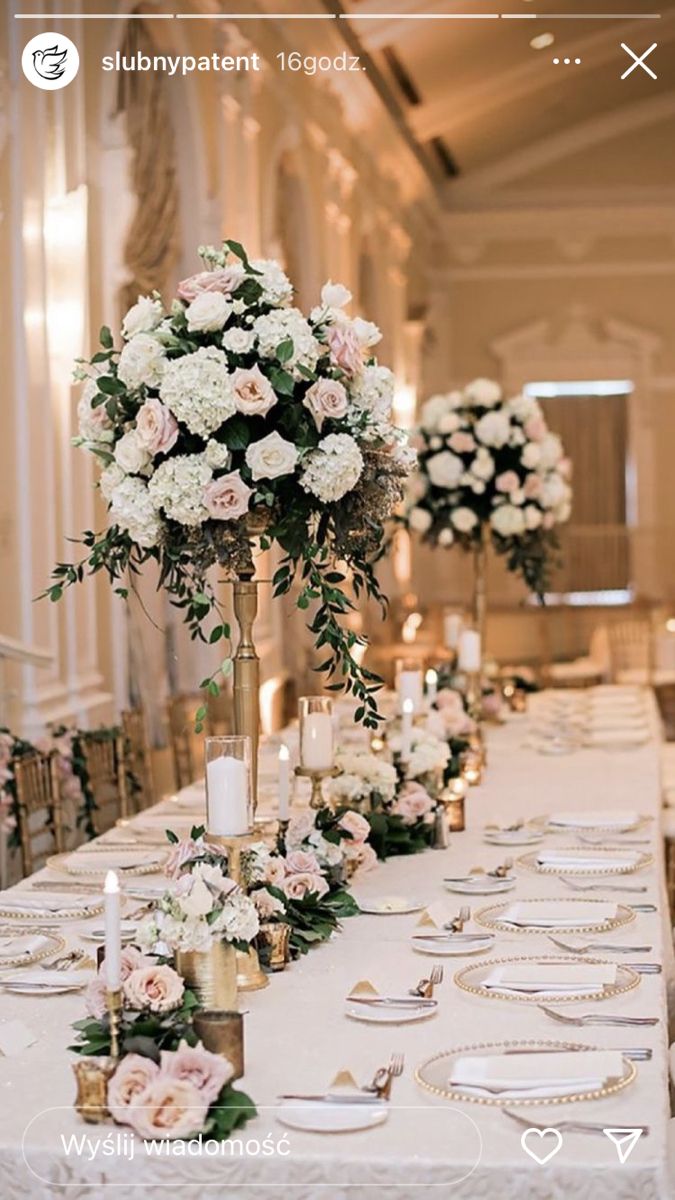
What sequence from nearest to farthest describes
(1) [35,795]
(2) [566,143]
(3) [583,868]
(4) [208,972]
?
(4) [208,972] → (3) [583,868] → (1) [35,795] → (2) [566,143]

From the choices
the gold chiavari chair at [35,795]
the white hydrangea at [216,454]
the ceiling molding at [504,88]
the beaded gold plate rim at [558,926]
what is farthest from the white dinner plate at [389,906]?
the ceiling molding at [504,88]

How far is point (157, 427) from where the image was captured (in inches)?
114

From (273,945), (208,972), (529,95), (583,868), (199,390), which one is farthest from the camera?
(529,95)

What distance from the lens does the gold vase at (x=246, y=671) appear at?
3.18 meters

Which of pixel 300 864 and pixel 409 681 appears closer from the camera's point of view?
pixel 300 864

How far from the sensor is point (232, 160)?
856 centimetres

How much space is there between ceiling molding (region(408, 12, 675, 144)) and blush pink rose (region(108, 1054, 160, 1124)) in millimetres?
11546

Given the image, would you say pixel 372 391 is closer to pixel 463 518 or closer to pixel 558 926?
pixel 558 926

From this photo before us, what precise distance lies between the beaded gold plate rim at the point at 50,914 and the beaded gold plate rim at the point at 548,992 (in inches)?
34.7

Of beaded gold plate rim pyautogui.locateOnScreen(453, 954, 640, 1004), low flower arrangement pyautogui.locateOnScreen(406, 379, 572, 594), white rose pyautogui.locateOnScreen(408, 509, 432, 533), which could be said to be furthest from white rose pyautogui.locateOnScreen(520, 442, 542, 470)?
beaded gold plate rim pyautogui.locateOnScreen(453, 954, 640, 1004)

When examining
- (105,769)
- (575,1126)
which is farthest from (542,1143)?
(105,769)

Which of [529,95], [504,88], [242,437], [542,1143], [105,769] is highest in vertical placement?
[529,95]

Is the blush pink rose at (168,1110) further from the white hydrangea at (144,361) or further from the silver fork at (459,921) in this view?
the white hydrangea at (144,361)

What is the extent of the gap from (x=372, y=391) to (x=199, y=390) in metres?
0.39
